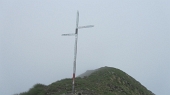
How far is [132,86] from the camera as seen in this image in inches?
1640

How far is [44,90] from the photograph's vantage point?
91.2 ft

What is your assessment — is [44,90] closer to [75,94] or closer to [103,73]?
Answer: [75,94]

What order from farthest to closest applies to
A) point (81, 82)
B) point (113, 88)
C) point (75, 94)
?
point (113, 88), point (81, 82), point (75, 94)

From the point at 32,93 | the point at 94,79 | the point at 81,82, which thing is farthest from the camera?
the point at 94,79

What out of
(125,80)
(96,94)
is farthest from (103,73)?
(96,94)

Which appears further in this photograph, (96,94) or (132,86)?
(132,86)

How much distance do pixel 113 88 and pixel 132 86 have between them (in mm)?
9713

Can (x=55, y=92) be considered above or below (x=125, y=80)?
above

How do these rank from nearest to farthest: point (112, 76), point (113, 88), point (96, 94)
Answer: point (96, 94) < point (113, 88) < point (112, 76)

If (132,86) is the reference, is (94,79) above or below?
above

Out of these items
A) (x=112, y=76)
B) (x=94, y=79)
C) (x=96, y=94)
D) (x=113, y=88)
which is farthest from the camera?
(x=112, y=76)

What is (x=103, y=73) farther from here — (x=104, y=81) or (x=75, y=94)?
(x=75, y=94)

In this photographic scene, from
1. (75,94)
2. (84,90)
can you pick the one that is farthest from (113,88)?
(75,94)

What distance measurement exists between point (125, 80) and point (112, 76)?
3683mm
